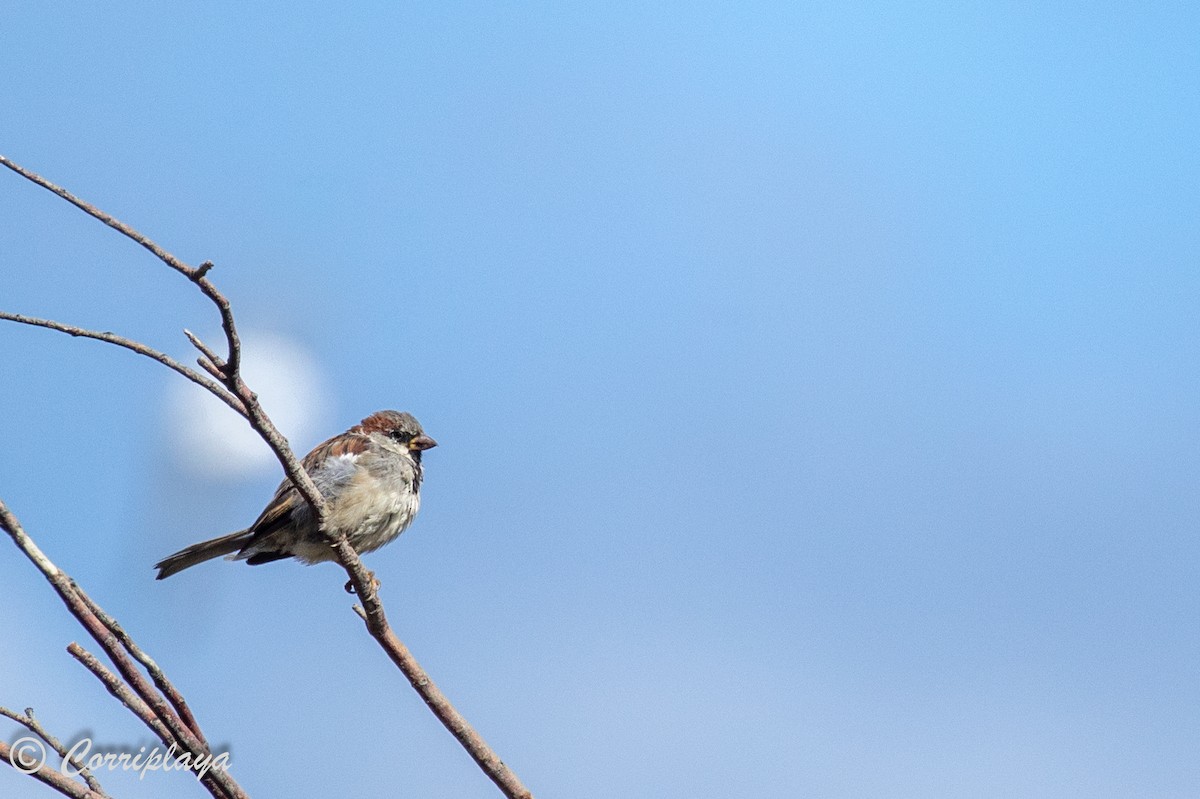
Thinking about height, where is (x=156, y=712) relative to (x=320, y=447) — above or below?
below

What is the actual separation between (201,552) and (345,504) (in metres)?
0.97

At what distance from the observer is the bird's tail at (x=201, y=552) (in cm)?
669

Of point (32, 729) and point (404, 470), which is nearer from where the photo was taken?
point (32, 729)

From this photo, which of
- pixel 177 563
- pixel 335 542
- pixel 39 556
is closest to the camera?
pixel 39 556

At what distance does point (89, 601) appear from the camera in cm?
195

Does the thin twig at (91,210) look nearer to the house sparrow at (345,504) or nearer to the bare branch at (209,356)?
the bare branch at (209,356)

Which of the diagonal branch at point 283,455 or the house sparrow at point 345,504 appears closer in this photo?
the diagonal branch at point 283,455

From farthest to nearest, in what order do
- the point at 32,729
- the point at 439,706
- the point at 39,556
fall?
1. the point at 439,706
2. the point at 32,729
3. the point at 39,556

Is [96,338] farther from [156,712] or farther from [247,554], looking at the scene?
[247,554]

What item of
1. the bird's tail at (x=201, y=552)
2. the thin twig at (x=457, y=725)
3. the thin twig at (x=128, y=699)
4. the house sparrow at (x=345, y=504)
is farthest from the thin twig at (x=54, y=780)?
the bird's tail at (x=201, y=552)

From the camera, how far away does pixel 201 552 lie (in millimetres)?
6805

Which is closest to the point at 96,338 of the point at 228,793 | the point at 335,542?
the point at 228,793

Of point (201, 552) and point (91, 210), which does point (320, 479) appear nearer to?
point (201, 552)

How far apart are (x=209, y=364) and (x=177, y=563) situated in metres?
4.64
